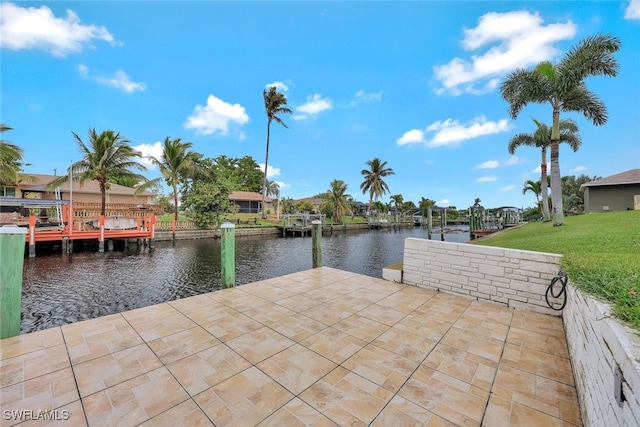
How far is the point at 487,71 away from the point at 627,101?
5950mm

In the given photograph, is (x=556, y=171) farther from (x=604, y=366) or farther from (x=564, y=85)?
(x=604, y=366)

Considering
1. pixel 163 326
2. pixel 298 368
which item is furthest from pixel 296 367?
pixel 163 326

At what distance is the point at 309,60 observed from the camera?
15.2 m

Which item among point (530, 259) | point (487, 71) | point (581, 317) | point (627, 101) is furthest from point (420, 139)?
point (581, 317)

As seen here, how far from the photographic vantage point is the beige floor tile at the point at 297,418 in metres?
1.64

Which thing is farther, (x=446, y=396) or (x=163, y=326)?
(x=163, y=326)

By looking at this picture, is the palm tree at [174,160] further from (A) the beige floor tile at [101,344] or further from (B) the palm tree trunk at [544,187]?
(B) the palm tree trunk at [544,187]

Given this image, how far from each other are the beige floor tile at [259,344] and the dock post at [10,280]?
247 cm

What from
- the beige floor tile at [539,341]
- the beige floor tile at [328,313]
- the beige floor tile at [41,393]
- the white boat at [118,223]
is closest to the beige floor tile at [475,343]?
the beige floor tile at [539,341]

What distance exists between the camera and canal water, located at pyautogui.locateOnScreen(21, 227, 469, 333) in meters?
6.12

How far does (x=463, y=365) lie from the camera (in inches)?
90.2

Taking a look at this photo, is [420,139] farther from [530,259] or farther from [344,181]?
[530,259]

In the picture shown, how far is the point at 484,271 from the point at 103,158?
784 inches

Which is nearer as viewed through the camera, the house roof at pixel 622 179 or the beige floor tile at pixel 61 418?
the beige floor tile at pixel 61 418
